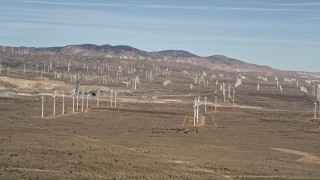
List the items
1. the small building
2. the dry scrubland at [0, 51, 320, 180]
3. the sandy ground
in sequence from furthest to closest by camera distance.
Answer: the small building, the dry scrubland at [0, 51, 320, 180], the sandy ground

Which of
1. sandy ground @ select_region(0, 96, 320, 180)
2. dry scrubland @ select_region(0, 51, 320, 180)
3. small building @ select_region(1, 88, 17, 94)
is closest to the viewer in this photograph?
sandy ground @ select_region(0, 96, 320, 180)

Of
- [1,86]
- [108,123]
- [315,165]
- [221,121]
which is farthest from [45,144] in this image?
[1,86]

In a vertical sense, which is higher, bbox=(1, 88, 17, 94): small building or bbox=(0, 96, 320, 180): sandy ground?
bbox=(1, 88, 17, 94): small building

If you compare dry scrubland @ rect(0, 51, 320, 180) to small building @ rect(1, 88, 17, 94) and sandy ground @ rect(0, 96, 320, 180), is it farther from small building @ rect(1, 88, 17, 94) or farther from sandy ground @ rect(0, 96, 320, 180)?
small building @ rect(1, 88, 17, 94)

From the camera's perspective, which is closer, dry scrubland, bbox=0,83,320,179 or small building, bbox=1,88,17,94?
dry scrubland, bbox=0,83,320,179

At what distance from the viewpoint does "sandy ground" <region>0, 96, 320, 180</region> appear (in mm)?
36781

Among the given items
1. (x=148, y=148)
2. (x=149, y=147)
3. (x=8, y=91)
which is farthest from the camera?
(x=8, y=91)

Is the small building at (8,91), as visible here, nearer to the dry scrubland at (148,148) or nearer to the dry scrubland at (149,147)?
the dry scrubland at (149,147)

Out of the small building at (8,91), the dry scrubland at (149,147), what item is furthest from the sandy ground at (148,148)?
the small building at (8,91)

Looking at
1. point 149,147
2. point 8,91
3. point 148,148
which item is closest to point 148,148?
point 148,148

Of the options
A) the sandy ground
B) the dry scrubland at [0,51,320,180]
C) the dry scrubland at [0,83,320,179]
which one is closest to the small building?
the dry scrubland at [0,51,320,180]

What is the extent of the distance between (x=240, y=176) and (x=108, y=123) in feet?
148

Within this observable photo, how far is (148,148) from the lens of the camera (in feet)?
170

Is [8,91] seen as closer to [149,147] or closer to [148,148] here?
[149,147]
